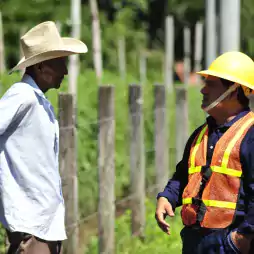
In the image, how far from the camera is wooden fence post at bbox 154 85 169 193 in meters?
10.8

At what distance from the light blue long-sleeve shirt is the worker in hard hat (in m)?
0.68

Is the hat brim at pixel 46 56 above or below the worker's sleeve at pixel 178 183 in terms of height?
above

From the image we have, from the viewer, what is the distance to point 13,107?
5.13 m

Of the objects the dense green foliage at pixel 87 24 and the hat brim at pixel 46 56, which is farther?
the dense green foliage at pixel 87 24

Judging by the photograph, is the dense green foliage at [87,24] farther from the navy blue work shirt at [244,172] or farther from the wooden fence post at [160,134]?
the navy blue work shirt at [244,172]

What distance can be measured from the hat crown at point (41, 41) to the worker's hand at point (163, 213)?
1.16 metres

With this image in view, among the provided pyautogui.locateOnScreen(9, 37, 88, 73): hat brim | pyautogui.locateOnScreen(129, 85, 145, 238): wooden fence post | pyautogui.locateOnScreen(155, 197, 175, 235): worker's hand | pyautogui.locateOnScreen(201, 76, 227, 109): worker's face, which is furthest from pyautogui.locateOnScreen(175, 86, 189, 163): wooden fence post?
pyautogui.locateOnScreen(201, 76, 227, 109): worker's face

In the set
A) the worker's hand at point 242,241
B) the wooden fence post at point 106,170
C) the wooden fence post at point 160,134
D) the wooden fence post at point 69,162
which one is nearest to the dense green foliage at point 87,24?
the wooden fence post at point 160,134

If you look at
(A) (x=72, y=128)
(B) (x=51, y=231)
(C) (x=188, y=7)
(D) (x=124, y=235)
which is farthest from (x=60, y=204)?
(C) (x=188, y=7)

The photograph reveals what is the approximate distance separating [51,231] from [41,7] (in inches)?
797

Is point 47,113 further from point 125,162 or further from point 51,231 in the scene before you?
point 125,162

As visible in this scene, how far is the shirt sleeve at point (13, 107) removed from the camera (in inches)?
201

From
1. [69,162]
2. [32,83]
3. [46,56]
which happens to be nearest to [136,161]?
[69,162]

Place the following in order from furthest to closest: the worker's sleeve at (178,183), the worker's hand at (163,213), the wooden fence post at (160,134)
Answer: the wooden fence post at (160,134), the worker's sleeve at (178,183), the worker's hand at (163,213)
